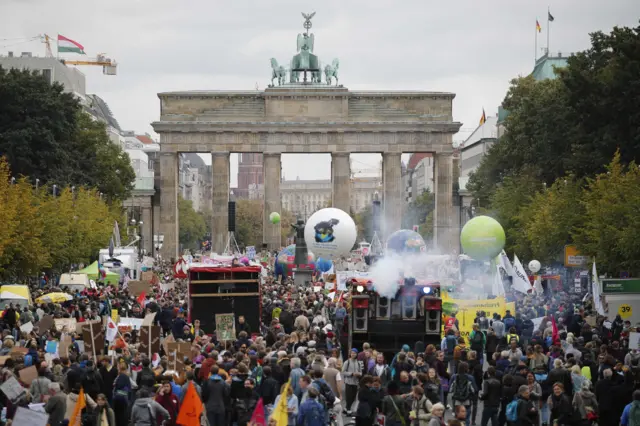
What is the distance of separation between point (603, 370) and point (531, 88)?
7737 cm

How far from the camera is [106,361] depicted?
24.0 meters

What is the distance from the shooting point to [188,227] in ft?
536

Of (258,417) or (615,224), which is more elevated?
(615,224)

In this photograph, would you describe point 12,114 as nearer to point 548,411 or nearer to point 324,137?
point 324,137

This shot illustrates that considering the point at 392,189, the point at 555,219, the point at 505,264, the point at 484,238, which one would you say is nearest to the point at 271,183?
the point at 392,189

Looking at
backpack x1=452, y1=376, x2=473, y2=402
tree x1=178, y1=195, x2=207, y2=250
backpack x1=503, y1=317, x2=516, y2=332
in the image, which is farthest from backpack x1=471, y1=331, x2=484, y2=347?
tree x1=178, y1=195, x2=207, y2=250

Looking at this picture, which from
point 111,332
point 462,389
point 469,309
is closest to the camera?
point 462,389

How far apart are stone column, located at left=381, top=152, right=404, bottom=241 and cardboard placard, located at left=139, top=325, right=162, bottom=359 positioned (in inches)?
3249

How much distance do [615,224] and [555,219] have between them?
1116 centimetres

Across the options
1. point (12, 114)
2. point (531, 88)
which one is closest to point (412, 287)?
point (12, 114)

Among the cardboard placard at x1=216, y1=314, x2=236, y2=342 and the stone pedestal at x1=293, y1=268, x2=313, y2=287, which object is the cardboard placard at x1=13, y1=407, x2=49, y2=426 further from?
the stone pedestal at x1=293, y1=268, x2=313, y2=287

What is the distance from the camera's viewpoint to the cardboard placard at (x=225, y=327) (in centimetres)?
3192

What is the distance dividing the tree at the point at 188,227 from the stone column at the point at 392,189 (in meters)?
52.4

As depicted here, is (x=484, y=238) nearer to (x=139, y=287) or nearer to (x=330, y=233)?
(x=330, y=233)
